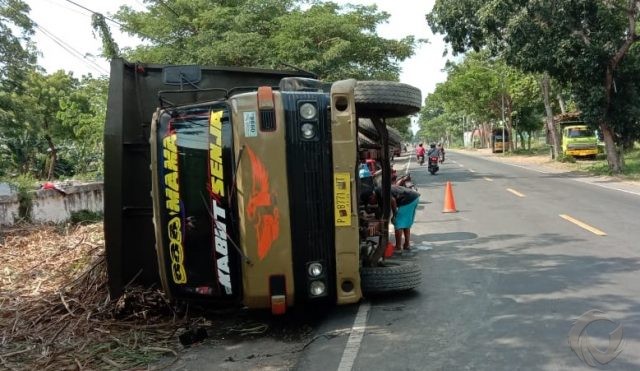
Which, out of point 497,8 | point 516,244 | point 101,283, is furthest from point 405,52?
point 101,283

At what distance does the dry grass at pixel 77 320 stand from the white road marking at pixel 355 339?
150 cm

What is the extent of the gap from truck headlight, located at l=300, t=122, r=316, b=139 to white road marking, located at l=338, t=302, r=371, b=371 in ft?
5.66

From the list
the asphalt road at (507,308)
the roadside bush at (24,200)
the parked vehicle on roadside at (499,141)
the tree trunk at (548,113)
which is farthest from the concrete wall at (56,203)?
the parked vehicle on roadside at (499,141)

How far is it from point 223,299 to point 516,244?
566 centimetres

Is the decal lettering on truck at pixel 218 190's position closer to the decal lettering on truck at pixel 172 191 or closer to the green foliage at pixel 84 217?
the decal lettering on truck at pixel 172 191

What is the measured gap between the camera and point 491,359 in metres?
4.29

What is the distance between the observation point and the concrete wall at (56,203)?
11.3 meters

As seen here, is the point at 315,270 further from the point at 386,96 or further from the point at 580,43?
the point at 580,43

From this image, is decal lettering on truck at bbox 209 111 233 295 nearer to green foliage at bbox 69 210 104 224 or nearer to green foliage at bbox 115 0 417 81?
green foliage at bbox 69 210 104 224

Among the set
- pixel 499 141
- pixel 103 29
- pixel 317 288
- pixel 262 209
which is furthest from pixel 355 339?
pixel 499 141

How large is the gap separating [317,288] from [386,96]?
198 cm

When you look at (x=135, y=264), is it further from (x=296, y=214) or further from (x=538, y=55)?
(x=538, y=55)

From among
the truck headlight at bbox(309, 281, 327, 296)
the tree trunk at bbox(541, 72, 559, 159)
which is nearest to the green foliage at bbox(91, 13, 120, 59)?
the truck headlight at bbox(309, 281, 327, 296)

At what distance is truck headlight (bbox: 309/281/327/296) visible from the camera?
4.86 m
